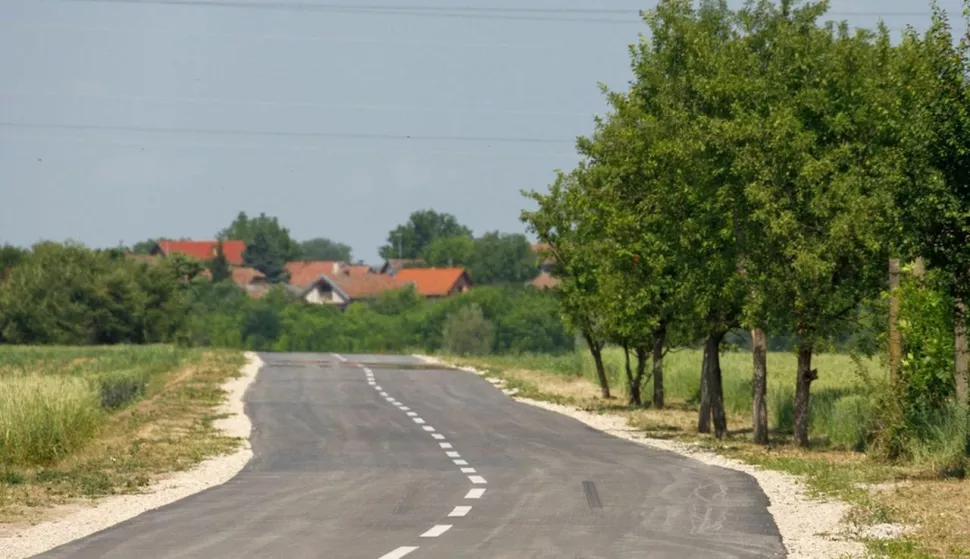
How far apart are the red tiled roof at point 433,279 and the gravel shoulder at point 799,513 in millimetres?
159439

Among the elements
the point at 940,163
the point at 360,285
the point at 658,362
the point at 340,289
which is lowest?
the point at 658,362

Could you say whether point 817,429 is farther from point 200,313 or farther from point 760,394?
point 200,313

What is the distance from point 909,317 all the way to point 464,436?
32.7 feet

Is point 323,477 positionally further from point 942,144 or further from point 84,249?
point 84,249

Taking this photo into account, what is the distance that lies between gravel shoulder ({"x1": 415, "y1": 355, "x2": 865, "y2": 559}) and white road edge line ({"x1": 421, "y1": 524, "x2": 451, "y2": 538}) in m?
3.21

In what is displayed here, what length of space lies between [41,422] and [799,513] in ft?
40.5

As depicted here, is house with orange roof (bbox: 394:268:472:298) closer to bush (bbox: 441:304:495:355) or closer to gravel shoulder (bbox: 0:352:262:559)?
bush (bbox: 441:304:495:355)

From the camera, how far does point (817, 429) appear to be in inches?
1280

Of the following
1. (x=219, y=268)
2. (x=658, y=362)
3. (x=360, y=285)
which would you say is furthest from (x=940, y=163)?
(x=360, y=285)

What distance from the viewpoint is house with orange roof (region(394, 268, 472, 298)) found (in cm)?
18850

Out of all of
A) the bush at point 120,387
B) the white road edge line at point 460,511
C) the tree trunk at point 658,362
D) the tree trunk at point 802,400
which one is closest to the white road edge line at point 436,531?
the white road edge line at point 460,511

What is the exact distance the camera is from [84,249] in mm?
110250

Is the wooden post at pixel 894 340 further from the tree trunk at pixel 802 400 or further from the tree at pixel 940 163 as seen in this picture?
the tree at pixel 940 163

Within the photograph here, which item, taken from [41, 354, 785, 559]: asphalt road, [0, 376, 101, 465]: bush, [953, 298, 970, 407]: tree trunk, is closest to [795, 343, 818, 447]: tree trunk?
[41, 354, 785, 559]: asphalt road
